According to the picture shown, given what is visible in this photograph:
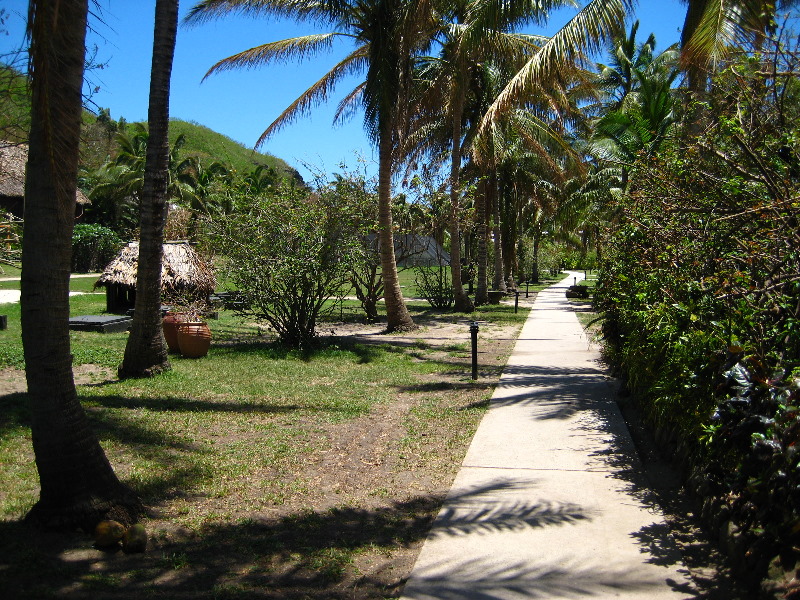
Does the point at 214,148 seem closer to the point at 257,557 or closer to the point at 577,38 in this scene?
the point at 577,38

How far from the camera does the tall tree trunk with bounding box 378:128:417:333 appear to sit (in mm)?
16719

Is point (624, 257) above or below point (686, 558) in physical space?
above

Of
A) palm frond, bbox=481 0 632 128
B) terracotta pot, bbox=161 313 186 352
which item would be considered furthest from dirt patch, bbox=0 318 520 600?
palm frond, bbox=481 0 632 128

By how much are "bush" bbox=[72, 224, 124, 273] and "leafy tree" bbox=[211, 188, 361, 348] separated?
2638cm

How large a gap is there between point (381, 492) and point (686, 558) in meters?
2.56

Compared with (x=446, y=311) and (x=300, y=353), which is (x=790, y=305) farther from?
(x=446, y=311)

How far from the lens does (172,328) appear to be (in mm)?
12727

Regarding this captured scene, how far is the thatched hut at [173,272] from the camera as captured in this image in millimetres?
17375

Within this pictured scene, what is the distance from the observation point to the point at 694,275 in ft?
21.5

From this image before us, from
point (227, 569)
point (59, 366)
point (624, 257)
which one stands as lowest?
point (227, 569)

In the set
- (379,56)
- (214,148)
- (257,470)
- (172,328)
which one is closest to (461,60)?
(379,56)

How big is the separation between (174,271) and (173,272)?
0.04 metres

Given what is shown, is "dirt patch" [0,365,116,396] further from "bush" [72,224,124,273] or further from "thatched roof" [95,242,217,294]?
"bush" [72,224,124,273]

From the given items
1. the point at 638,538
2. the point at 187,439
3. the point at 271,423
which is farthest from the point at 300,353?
the point at 638,538
